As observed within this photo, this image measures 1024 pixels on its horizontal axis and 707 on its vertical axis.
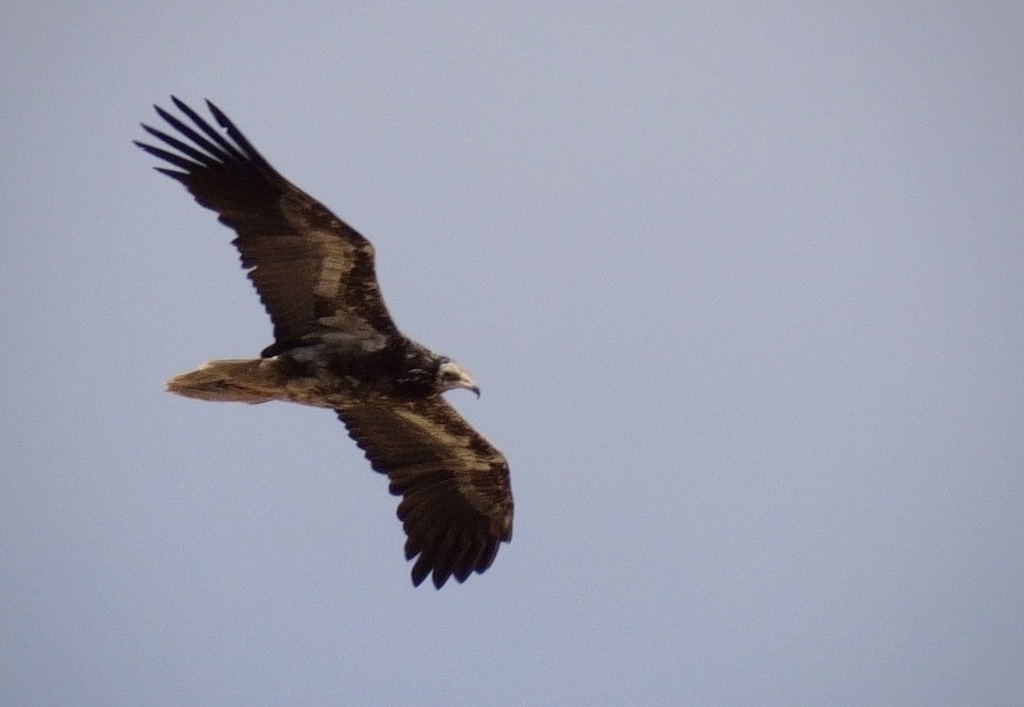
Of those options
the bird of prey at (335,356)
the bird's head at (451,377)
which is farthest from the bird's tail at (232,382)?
the bird's head at (451,377)

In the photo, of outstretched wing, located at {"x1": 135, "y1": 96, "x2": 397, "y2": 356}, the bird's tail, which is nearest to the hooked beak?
outstretched wing, located at {"x1": 135, "y1": 96, "x2": 397, "y2": 356}

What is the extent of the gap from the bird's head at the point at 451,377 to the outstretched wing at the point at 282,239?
584mm

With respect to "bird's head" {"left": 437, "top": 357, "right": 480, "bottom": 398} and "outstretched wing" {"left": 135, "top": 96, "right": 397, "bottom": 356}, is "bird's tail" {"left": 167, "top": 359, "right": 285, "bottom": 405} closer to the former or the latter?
"outstretched wing" {"left": 135, "top": 96, "right": 397, "bottom": 356}

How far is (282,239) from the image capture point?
11.8m

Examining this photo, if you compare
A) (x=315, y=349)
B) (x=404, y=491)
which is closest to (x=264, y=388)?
(x=315, y=349)

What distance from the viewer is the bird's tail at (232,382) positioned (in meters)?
11.8

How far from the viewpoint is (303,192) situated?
11531 millimetres

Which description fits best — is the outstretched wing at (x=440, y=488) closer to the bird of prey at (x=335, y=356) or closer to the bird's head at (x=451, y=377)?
the bird of prey at (x=335, y=356)

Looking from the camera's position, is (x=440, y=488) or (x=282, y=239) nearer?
(x=282, y=239)

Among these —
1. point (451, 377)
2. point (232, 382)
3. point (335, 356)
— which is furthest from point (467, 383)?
point (232, 382)

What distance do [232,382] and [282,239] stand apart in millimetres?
1359

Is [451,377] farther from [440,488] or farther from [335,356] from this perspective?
[440,488]

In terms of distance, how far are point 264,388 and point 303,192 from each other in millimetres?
1862

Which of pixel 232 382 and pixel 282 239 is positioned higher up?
pixel 282 239
